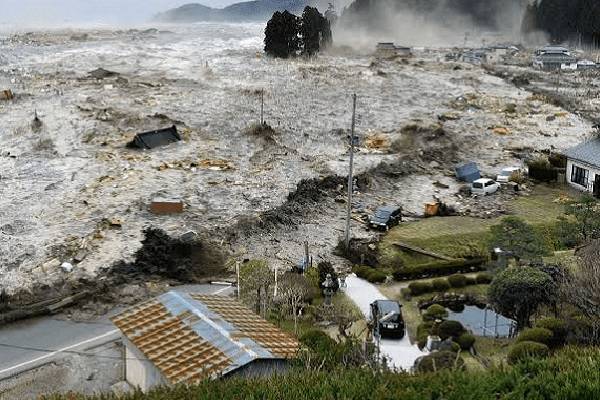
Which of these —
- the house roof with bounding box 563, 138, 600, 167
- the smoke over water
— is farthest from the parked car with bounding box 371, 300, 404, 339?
the smoke over water

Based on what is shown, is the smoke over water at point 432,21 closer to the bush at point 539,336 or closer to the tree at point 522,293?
the tree at point 522,293

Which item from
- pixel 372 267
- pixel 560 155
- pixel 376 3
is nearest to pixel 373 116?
pixel 560 155

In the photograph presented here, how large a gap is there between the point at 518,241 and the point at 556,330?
4.39 metres

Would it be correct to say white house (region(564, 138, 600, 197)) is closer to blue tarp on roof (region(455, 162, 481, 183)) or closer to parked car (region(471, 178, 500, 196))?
parked car (region(471, 178, 500, 196))

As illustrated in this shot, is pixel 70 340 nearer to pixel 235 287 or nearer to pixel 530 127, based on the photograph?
pixel 235 287

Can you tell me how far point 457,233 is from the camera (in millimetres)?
25469

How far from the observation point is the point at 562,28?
384 ft

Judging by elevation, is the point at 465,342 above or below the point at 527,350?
below

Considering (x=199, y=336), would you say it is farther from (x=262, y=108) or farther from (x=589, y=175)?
(x=262, y=108)

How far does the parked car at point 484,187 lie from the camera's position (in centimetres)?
3031

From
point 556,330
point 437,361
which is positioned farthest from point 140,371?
point 556,330

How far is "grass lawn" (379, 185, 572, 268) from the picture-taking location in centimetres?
2366

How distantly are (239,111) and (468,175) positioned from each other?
1768 cm

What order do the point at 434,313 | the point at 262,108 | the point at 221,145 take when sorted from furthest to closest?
the point at 262,108, the point at 221,145, the point at 434,313
